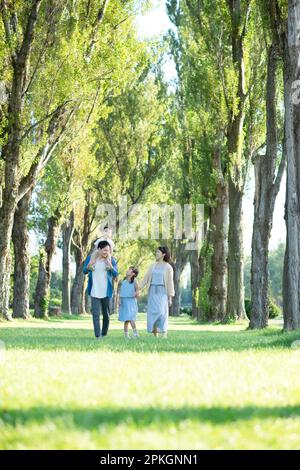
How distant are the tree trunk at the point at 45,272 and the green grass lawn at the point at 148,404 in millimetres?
25324

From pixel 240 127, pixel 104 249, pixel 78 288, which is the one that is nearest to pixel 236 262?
pixel 240 127

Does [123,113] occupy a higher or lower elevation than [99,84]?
higher

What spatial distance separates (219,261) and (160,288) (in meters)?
14.4

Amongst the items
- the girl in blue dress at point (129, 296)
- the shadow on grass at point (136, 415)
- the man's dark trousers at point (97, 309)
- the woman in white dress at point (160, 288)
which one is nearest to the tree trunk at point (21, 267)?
the girl in blue dress at point (129, 296)

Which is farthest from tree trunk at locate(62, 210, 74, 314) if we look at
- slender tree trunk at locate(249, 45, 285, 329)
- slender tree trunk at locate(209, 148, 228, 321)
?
slender tree trunk at locate(249, 45, 285, 329)

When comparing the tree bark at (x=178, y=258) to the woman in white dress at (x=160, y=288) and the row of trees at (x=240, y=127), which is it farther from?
the woman in white dress at (x=160, y=288)

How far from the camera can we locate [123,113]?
147 feet

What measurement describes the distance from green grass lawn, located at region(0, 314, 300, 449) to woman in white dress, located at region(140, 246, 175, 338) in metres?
8.78

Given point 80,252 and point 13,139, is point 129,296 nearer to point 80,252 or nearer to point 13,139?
point 13,139

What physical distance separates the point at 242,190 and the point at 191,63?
19.4 ft

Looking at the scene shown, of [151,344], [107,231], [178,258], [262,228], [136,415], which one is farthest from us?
[178,258]

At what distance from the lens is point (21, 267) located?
99.4ft
